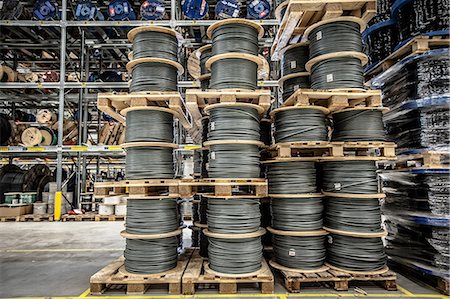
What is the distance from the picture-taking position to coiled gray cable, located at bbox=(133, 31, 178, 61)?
472 centimetres

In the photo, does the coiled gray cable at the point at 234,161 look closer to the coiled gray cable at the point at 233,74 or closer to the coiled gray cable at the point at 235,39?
the coiled gray cable at the point at 233,74

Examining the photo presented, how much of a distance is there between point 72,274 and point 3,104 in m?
13.7

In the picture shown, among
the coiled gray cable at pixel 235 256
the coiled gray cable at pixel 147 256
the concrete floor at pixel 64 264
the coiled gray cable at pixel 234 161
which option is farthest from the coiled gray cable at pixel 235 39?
the concrete floor at pixel 64 264

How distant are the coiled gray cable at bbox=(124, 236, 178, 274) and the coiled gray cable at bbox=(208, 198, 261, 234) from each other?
0.71 meters

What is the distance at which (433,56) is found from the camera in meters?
4.43

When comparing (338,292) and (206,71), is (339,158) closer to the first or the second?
(338,292)

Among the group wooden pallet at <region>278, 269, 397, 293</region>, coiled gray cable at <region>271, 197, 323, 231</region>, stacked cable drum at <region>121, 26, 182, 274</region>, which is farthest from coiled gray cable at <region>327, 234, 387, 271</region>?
stacked cable drum at <region>121, 26, 182, 274</region>

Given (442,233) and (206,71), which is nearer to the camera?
(442,233)

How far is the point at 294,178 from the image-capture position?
4438mm

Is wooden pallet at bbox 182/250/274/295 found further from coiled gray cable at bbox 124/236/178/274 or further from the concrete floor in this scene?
coiled gray cable at bbox 124/236/178/274

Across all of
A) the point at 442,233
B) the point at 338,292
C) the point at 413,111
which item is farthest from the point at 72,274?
the point at 413,111

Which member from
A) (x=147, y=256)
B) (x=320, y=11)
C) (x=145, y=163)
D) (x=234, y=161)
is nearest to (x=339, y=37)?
(x=320, y=11)

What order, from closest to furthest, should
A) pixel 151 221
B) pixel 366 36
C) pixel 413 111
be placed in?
pixel 151 221 < pixel 413 111 < pixel 366 36

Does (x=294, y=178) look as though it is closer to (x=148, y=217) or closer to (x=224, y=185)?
(x=224, y=185)
